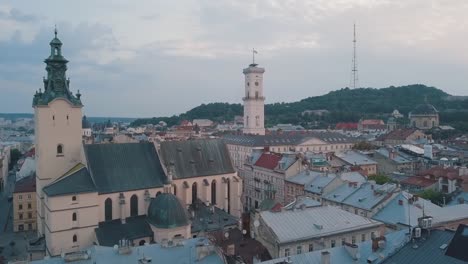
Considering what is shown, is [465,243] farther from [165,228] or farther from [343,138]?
[343,138]

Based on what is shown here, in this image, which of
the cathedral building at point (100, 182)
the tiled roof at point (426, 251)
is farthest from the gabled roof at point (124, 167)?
the tiled roof at point (426, 251)

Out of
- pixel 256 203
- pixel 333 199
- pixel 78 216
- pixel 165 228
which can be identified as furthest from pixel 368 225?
pixel 256 203

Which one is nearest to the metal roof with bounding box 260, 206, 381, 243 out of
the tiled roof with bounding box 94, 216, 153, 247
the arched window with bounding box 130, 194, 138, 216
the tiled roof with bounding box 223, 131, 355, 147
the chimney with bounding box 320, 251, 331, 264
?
the chimney with bounding box 320, 251, 331, 264

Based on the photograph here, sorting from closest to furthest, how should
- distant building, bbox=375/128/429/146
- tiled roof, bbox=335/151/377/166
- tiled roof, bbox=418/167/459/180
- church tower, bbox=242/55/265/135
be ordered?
tiled roof, bbox=418/167/459/180 < tiled roof, bbox=335/151/377/166 < church tower, bbox=242/55/265/135 < distant building, bbox=375/128/429/146

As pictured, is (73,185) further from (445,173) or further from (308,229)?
(445,173)

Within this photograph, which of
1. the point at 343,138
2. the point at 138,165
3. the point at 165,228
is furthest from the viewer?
the point at 343,138

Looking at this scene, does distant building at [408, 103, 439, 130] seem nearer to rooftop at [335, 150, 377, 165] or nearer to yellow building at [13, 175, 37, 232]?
rooftop at [335, 150, 377, 165]

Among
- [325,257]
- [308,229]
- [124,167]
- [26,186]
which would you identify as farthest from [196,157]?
[325,257]

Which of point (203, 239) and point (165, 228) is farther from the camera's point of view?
point (165, 228)
